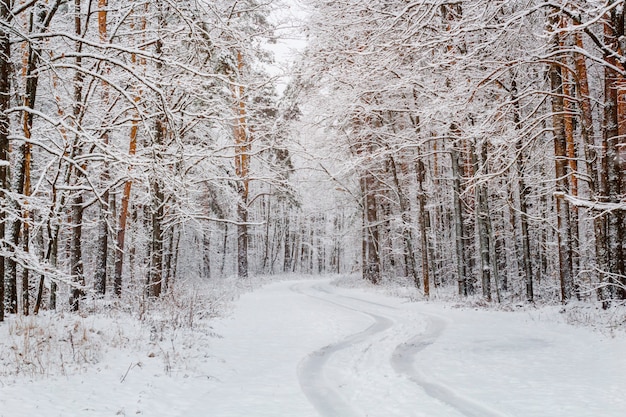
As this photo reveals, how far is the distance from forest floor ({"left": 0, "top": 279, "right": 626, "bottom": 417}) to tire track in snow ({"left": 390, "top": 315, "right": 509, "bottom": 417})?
0.02 m

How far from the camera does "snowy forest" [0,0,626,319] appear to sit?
6.95 m

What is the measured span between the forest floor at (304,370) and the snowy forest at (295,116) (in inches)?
45.4

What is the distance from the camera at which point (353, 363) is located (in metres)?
7.21

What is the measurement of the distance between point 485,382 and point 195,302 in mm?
8582

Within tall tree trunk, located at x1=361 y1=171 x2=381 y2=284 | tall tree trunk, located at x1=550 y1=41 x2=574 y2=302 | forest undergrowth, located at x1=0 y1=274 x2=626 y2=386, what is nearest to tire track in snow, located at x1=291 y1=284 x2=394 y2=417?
forest undergrowth, located at x1=0 y1=274 x2=626 y2=386

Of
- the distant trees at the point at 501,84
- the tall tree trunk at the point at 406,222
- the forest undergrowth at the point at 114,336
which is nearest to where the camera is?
the forest undergrowth at the point at 114,336

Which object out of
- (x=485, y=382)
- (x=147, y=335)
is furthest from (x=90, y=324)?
(x=485, y=382)

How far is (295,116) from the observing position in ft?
92.7

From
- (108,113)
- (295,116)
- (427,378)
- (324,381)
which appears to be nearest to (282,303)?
(108,113)

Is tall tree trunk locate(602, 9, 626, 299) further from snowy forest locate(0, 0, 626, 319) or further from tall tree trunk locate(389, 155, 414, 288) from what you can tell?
tall tree trunk locate(389, 155, 414, 288)

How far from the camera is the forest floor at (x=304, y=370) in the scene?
4.96 m

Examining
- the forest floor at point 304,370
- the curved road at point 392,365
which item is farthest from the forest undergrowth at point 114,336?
the curved road at point 392,365

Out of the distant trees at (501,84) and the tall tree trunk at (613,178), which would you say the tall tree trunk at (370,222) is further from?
the tall tree trunk at (613,178)

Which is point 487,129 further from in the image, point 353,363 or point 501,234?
point 501,234
